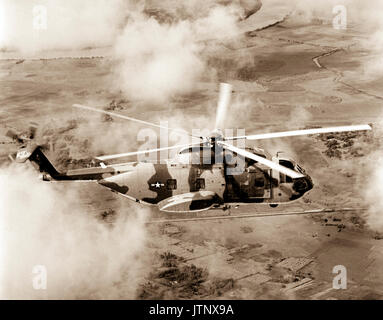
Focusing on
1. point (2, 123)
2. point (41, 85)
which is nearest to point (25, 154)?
point (2, 123)

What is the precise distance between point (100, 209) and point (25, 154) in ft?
42.5

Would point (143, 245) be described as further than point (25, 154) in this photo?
Yes

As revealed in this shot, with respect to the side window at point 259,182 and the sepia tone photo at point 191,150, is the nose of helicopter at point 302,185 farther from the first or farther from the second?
the side window at point 259,182

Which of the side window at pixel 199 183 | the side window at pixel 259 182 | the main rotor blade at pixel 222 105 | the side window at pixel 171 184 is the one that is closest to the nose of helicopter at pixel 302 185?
the side window at pixel 259 182

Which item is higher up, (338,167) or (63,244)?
(338,167)

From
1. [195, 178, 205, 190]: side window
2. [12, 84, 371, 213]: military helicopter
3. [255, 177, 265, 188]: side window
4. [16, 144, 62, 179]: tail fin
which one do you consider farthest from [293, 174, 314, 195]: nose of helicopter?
[16, 144, 62, 179]: tail fin

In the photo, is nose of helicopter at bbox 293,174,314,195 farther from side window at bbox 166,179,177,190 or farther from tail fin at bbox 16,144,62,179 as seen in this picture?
tail fin at bbox 16,144,62,179

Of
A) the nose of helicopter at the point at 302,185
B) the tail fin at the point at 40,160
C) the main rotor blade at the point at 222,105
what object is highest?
the main rotor blade at the point at 222,105

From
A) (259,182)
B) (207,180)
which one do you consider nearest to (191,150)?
(207,180)

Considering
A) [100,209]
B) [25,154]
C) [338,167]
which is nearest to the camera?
[25,154]

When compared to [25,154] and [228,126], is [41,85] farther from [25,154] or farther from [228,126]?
[25,154]

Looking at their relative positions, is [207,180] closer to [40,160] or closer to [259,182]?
[259,182]

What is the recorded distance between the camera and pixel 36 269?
3309 centimetres

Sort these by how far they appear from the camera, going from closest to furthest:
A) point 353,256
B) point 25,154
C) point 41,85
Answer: point 25,154, point 353,256, point 41,85
